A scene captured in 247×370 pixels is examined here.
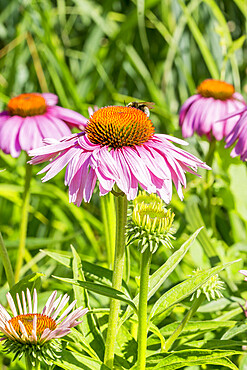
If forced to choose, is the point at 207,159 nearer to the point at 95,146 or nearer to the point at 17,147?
the point at 17,147

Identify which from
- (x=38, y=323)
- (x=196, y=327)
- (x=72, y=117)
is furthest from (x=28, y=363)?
(x=72, y=117)

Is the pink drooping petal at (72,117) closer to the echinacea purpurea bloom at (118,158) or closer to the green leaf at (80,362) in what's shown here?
the echinacea purpurea bloom at (118,158)

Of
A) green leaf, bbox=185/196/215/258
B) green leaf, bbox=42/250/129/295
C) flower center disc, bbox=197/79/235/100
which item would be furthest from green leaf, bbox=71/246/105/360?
flower center disc, bbox=197/79/235/100

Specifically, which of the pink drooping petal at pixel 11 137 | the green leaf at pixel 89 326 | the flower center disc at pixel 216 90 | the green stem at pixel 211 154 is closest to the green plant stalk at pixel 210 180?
the green stem at pixel 211 154

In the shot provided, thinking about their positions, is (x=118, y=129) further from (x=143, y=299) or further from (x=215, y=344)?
(x=215, y=344)

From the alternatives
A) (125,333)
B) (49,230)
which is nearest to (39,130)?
(125,333)

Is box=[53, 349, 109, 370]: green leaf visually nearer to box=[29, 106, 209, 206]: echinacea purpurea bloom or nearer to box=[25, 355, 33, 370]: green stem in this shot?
box=[25, 355, 33, 370]: green stem

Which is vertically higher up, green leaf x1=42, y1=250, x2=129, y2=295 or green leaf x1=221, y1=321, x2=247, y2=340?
green leaf x1=42, y1=250, x2=129, y2=295

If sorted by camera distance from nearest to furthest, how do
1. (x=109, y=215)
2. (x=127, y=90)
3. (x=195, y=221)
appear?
(x=109, y=215), (x=195, y=221), (x=127, y=90)
